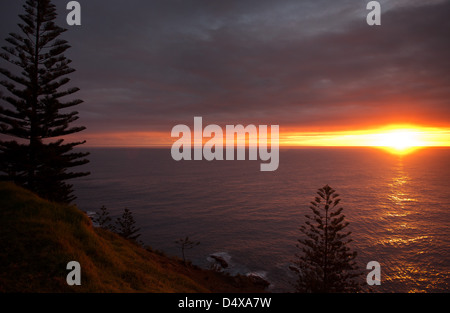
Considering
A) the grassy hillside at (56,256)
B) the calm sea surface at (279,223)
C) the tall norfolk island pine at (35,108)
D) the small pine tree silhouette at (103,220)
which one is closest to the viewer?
the grassy hillside at (56,256)

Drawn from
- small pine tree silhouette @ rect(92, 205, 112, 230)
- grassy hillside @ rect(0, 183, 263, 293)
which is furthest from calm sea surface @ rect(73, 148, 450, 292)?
grassy hillside @ rect(0, 183, 263, 293)

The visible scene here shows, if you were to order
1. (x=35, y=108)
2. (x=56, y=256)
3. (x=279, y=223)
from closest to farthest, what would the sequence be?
(x=56, y=256)
(x=35, y=108)
(x=279, y=223)

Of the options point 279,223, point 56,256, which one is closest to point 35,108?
point 56,256

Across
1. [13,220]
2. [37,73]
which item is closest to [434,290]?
[13,220]

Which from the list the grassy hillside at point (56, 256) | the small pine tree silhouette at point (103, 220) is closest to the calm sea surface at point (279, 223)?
the small pine tree silhouette at point (103, 220)

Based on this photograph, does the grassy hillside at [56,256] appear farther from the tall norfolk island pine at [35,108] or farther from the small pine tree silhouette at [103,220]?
the small pine tree silhouette at [103,220]

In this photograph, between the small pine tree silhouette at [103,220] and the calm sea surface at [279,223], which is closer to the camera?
the calm sea surface at [279,223]

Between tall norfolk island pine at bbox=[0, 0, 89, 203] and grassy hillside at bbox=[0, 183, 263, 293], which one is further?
tall norfolk island pine at bbox=[0, 0, 89, 203]

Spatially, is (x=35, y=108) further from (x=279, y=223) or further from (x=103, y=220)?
(x=279, y=223)

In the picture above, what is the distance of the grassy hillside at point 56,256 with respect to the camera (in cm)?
629

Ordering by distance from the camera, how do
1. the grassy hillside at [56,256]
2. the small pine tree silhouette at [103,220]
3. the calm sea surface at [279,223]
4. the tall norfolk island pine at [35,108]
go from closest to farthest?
the grassy hillside at [56,256]
the tall norfolk island pine at [35,108]
the calm sea surface at [279,223]
the small pine tree silhouette at [103,220]

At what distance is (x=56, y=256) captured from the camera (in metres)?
7.06

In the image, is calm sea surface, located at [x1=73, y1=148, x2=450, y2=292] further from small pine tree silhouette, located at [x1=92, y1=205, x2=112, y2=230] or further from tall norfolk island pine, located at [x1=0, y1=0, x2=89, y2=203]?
tall norfolk island pine, located at [x1=0, y1=0, x2=89, y2=203]

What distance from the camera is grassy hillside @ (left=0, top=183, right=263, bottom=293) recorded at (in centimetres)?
629
